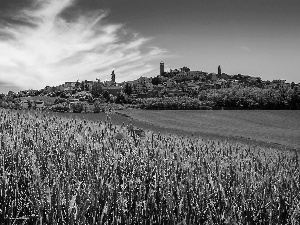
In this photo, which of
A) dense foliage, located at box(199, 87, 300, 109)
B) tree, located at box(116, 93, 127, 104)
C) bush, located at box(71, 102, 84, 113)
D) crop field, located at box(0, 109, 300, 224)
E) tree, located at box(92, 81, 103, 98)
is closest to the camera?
crop field, located at box(0, 109, 300, 224)

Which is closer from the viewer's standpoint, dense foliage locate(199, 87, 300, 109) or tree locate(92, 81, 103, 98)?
dense foliage locate(199, 87, 300, 109)

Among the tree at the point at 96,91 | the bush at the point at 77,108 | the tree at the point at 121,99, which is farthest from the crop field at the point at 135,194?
the tree at the point at 96,91

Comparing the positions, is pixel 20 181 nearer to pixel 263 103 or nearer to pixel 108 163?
pixel 108 163

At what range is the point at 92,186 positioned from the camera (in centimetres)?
295

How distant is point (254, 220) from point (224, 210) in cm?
41

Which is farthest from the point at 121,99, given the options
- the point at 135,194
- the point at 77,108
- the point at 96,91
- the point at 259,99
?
the point at 135,194

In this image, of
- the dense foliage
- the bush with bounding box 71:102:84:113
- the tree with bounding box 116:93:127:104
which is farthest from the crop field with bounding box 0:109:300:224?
the tree with bounding box 116:93:127:104

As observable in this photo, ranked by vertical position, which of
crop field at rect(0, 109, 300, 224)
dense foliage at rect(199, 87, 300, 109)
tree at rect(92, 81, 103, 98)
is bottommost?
crop field at rect(0, 109, 300, 224)

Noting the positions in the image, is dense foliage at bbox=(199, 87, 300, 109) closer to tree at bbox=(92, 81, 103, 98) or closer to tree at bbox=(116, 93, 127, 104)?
tree at bbox=(116, 93, 127, 104)

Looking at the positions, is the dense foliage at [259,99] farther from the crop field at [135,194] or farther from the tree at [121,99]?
the crop field at [135,194]

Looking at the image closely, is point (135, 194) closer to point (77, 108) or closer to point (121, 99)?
point (77, 108)

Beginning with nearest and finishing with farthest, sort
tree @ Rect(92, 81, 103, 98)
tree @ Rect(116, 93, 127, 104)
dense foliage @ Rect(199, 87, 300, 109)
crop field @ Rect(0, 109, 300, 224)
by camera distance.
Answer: crop field @ Rect(0, 109, 300, 224)
dense foliage @ Rect(199, 87, 300, 109)
tree @ Rect(116, 93, 127, 104)
tree @ Rect(92, 81, 103, 98)

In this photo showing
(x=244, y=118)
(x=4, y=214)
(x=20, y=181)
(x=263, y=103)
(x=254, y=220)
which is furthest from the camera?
(x=263, y=103)

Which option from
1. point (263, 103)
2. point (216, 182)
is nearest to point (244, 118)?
point (263, 103)
